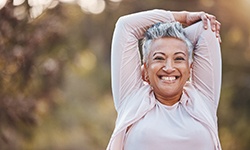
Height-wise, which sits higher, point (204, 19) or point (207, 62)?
point (204, 19)

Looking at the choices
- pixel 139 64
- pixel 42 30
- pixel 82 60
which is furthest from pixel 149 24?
pixel 82 60

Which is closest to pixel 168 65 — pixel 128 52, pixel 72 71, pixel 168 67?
pixel 168 67

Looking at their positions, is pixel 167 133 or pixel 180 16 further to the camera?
pixel 180 16

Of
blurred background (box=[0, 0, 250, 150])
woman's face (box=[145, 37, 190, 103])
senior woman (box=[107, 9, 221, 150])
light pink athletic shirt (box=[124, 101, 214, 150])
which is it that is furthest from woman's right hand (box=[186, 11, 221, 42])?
blurred background (box=[0, 0, 250, 150])

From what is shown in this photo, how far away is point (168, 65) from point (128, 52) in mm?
147

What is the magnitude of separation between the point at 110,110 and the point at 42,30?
1186 mm

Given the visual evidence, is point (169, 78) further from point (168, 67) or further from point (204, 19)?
point (204, 19)

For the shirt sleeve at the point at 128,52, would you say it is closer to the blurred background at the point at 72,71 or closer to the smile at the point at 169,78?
the smile at the point at 169,78

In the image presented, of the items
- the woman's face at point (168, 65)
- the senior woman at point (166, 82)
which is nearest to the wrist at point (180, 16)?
the senior woman at point (166, 82)

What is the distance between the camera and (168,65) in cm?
198

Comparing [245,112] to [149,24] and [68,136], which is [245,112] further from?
[149,24]

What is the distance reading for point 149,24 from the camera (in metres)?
2.07

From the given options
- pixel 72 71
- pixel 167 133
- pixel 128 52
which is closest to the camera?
pixel 167 133

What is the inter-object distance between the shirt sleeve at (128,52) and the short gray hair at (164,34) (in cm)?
3
